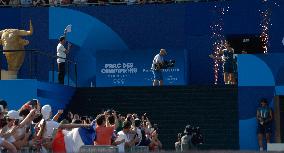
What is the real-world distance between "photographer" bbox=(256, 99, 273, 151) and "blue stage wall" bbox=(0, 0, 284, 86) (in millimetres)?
6068

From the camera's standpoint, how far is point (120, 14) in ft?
115

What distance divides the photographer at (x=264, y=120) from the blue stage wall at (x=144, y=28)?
6.07 meters

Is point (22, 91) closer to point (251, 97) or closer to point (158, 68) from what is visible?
point (158, 68)

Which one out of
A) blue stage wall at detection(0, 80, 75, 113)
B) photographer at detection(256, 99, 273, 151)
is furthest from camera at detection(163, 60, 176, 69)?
blue stage wall at detection(0, 80, 75, 113)

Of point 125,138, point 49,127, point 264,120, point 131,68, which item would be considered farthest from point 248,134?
point 49,127

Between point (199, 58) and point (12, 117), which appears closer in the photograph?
point (12, 117)

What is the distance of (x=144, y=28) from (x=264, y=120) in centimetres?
855

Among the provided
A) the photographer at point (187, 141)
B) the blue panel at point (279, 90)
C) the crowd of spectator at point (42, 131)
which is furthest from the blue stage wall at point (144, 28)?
the crowd of spectator at point (42, 131)

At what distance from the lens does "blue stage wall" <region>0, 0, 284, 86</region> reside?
1347 inches

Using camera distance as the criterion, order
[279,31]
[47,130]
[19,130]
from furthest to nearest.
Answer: [279,31]
[47,130]
[19,130]

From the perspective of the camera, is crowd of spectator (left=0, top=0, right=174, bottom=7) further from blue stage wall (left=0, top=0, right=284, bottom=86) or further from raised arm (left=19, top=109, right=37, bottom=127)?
raised arm (left=19, top=109, right=37, bottom=127)

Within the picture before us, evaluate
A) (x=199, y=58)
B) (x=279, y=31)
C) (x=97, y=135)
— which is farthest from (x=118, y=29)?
(x=97, y=135)

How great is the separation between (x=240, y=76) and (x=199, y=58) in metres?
5.59

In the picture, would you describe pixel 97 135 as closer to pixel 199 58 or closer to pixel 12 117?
pixel 12 117
